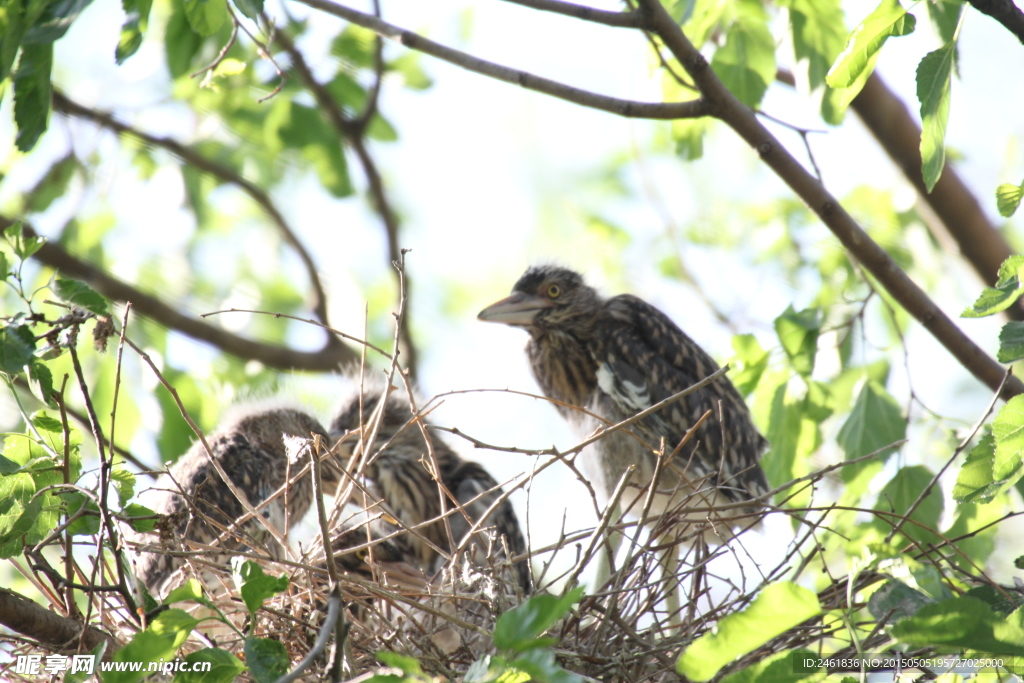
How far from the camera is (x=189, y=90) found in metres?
5.05

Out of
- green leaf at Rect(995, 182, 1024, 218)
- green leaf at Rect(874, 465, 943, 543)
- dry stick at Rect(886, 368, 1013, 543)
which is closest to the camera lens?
green leaf at Rect(995, 182, 1024, 218)

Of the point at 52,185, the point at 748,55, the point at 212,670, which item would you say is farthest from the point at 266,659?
the point at 52,185

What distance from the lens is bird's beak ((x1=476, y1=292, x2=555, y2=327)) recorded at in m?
3.64

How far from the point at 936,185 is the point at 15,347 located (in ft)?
11.9

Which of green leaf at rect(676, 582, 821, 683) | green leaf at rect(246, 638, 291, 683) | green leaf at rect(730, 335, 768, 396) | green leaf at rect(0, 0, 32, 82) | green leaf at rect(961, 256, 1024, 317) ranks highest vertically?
green leaf at rect(0, 0, 32, 82)

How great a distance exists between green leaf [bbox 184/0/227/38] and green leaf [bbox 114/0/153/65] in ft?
0.46

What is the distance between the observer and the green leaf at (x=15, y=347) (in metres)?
1.68

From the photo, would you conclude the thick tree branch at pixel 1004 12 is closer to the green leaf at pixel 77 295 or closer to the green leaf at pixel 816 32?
the green leaf at pixel 816 32

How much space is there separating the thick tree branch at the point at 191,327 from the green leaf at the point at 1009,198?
346cm

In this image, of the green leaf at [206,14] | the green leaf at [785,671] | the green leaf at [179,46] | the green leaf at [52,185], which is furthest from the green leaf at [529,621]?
the green leaf at [52,185]

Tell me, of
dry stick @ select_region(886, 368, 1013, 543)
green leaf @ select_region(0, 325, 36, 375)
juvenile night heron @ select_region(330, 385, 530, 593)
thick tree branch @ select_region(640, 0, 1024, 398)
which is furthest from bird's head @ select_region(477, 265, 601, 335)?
green leaf @ select_region(0, 325, 36, 375)

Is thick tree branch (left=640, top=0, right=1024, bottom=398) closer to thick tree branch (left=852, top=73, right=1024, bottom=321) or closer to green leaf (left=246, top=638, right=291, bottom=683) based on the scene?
thick tree branch (left=852, top=73, right=1024, bottom=321)

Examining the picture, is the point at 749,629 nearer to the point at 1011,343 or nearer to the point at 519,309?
the point at 1011,343

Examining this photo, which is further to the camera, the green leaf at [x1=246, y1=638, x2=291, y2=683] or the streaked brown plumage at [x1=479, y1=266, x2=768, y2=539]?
the streaked brown plumage at [x1=479, y1=266, x2=768, y2=539]
